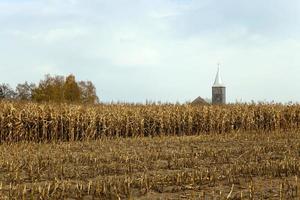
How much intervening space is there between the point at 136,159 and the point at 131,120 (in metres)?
11.4

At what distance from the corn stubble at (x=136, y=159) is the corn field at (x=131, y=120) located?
0.05 m

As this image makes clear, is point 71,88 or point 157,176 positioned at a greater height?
point 71,88

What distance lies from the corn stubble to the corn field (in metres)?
0.05

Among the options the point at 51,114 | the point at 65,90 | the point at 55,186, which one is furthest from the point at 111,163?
the point at 65,90

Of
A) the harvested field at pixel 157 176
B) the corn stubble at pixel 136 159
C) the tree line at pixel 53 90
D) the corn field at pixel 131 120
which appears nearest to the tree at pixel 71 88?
the tree line at pixel 53 90

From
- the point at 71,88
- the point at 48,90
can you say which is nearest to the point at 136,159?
the point at 48,90

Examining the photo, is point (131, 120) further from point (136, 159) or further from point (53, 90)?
point (53, 90)

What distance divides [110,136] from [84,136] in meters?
1.42

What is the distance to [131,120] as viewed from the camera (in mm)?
24906

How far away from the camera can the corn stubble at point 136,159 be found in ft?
28.4

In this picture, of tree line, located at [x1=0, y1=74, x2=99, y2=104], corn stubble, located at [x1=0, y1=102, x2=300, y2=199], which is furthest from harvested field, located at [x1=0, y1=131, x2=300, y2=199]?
tree line, located at [x1=0, y1=74, x2=99, y2=104]

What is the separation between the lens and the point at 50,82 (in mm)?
63781

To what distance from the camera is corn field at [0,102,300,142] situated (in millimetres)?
22203

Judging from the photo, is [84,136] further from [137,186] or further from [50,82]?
[50,82]
